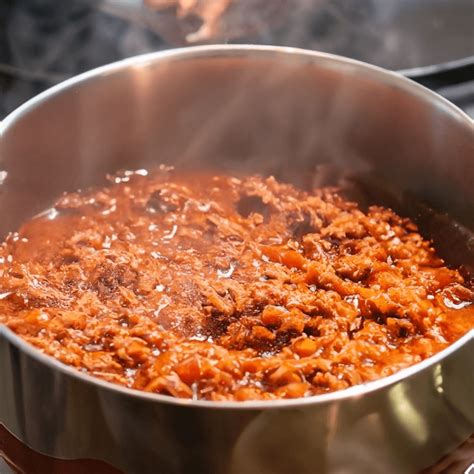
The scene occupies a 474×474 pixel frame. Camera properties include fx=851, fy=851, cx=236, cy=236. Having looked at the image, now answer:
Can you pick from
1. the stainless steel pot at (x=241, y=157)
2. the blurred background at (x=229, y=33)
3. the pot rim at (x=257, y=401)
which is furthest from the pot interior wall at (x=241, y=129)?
the pot rim at (x=257, y=401)

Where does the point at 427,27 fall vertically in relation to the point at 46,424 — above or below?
above

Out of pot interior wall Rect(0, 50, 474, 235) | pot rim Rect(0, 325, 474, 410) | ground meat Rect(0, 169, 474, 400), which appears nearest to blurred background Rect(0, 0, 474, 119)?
pot interior wall Rect(0, 50, 474, 235)

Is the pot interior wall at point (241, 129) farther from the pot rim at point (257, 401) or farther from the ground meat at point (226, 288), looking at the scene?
the pot rim at point (257, 401)

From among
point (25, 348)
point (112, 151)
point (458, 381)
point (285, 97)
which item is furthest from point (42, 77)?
point (458, 381)

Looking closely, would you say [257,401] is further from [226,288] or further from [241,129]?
[241,129]

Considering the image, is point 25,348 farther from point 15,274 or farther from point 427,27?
point 427,27
